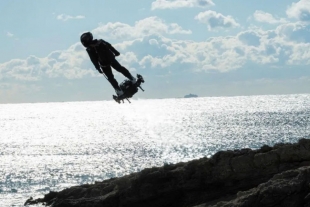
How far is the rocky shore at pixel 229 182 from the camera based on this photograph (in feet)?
67.8

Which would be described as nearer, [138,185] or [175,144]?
[138,185]

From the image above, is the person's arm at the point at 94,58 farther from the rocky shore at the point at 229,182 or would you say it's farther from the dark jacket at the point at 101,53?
the rocky shore at the point at 229,182

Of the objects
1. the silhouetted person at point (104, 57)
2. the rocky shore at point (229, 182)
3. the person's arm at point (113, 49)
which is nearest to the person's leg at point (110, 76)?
the silhouetted person at point (104, 57)

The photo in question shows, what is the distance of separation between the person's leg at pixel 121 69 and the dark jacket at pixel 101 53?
0.21m

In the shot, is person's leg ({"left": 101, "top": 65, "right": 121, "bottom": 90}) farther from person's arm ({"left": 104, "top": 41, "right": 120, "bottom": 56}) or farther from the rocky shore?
the rocky shore

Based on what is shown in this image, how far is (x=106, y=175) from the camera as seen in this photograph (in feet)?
271

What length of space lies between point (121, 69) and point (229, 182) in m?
12.4

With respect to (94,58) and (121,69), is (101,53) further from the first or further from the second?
(121,69)

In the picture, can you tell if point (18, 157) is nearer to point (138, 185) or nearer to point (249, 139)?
point (249, 139)

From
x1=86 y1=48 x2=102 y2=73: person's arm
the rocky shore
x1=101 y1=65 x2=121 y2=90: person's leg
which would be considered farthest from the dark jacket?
the rocky shore

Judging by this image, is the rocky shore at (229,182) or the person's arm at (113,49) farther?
the rocky shore at (229,182)

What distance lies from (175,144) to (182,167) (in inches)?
4054

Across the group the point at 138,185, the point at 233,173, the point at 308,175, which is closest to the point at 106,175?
the point at 138,185

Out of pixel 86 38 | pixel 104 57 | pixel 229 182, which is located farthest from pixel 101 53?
pixel 229 182
